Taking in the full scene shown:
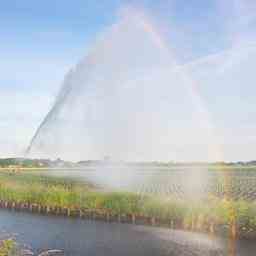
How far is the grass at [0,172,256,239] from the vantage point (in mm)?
31031

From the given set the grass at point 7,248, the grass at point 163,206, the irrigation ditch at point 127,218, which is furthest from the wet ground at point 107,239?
the grass at point 7,248

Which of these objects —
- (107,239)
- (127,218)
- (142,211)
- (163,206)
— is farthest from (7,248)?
(142,211)

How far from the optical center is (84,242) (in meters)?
28.6

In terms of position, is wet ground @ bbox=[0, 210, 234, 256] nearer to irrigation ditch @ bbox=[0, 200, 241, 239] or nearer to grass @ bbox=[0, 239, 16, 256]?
irrigation ditch @ bbox=[0, 200, 241, 239]

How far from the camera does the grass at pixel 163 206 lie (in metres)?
31.0

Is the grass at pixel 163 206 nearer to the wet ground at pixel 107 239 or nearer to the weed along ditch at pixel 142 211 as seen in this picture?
the weed along ditch at pixel 142 211

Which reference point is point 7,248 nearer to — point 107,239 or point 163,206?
point 107,239

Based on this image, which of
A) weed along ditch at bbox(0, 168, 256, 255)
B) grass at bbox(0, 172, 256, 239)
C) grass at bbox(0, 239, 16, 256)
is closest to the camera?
grass at bbox(0, 239, 16, 256)

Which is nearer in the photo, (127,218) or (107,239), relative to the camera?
(107,239)

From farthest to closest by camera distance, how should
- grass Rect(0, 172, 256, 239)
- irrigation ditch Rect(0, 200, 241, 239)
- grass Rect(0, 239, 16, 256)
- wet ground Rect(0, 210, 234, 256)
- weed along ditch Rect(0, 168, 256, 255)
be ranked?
grass Rect(0, 172, 256, 239)
weed along ditch Rect(0, 168, 256, 255)
irrigation ditch Rect(0, 200, 241, 239)
wet ground Rect(0, 210, 234, 256)
grass Rect(0, 239, 16, 256)

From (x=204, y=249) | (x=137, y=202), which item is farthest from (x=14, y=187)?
(x=204, y=249)

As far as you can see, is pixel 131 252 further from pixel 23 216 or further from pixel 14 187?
pixel 14 187

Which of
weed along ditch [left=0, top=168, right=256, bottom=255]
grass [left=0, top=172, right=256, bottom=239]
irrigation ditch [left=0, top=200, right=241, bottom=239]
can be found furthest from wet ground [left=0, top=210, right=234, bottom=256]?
grass [left=0, top=172, right=256, bottom=239]

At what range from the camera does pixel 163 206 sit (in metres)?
35.5
